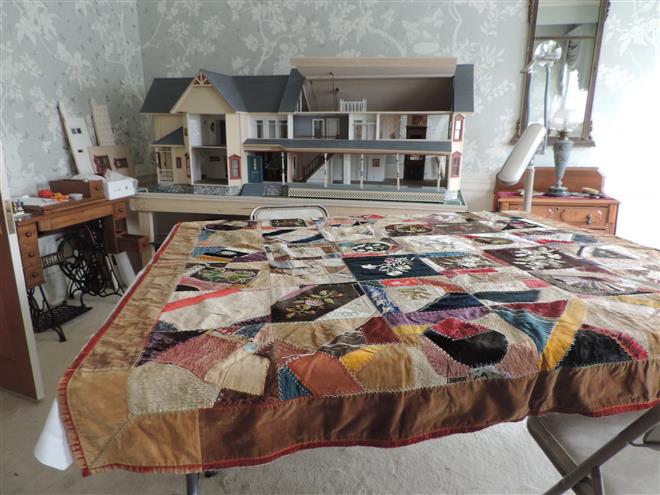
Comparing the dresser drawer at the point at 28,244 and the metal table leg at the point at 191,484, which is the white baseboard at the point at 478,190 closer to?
the dresser drawer at the point at 28,244

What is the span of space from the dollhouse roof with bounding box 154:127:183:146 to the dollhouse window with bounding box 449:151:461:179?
1.80 metres

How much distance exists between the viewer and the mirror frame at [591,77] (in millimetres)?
2902

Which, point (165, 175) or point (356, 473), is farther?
point (165, 175)

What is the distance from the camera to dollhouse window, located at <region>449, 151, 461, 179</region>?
2.81 metres

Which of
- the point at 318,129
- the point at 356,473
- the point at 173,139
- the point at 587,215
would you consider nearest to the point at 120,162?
the point at 173,139

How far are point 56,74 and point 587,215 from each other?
3.45 m

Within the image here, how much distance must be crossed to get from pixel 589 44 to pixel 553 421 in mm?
2817

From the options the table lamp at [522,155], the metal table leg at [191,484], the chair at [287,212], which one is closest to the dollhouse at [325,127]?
the chair at [287,212]

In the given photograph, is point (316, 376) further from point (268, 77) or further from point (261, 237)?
point (268, 77)

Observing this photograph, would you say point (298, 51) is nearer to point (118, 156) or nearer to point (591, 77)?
point (118, 156)

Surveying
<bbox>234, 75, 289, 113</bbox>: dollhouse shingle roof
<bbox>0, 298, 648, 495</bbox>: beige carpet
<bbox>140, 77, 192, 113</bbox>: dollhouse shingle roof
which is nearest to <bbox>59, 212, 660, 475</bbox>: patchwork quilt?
<bbox>0, 298, 648, 495</bbox>: beige carpet

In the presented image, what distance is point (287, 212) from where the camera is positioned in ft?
6.93

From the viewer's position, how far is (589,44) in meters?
2.96

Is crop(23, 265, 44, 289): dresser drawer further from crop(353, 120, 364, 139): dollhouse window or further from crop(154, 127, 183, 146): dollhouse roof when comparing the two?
crop(353, 120, 364, 139): dollhouse window
